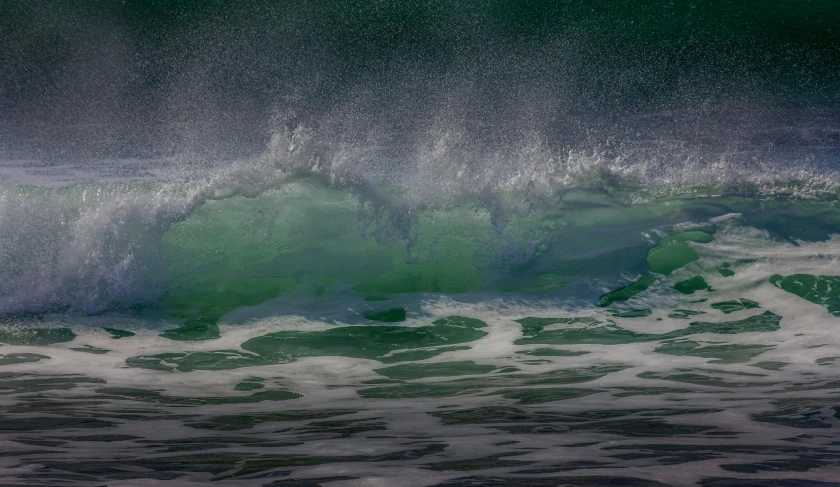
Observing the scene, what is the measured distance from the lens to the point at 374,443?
3102mm

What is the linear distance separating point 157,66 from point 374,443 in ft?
56.1

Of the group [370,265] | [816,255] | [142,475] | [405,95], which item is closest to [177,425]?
[142,475]

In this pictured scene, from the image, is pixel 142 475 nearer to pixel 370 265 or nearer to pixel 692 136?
pixel 370 265

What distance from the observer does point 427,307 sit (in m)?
5.85

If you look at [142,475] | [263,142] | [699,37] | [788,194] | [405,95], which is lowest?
[142,475]

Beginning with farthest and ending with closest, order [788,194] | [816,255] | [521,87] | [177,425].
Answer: [521,87] → [788,194] → [816,255] → [177,425]

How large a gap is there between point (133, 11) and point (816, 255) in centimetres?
1743

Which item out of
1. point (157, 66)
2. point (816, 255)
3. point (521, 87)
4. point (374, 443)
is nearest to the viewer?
point (374, 443)

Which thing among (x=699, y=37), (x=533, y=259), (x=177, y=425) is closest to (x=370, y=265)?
(x=533, y=259)

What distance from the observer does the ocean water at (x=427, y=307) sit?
117 inches

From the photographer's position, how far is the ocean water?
2.96 meters

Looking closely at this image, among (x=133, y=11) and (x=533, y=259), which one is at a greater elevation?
(x=133, y=11)

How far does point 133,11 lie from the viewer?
19359 mm

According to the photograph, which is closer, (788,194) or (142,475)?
(142,475)
